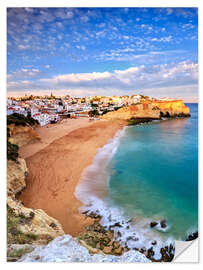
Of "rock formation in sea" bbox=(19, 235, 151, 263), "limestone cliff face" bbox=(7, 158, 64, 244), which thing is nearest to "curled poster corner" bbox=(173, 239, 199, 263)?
"rock formation in sea" bbox=(19, 235, 151, 263)

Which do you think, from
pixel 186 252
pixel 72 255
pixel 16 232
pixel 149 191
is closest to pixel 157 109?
pixel 149 191

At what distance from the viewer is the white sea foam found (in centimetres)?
186

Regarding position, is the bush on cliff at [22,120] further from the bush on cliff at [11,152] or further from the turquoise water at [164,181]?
the turquoise water at [164,181]

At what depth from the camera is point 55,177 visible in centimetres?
267

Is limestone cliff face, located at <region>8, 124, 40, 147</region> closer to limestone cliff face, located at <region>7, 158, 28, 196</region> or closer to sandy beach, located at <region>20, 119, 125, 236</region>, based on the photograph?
sandy beach, located at <region>20, 119, 125, 236</region>

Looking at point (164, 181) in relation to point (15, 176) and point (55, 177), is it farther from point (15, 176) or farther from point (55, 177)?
point (15, 176)

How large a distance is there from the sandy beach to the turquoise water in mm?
554

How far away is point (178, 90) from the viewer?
7.89 ft

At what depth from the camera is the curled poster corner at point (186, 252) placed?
5.84 feet

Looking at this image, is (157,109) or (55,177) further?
(157,109)

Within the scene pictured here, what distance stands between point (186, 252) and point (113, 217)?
84 cm

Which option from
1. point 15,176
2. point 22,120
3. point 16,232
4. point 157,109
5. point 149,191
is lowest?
point 16,232
